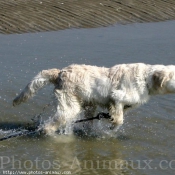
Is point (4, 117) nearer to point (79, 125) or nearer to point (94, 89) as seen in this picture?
point (79, 125)

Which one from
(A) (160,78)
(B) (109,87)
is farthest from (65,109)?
(A) (160,78)

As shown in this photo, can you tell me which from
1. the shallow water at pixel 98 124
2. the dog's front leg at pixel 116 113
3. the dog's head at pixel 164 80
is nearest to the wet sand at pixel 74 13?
the shallow water at pixel 98 124

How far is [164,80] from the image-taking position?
758cm

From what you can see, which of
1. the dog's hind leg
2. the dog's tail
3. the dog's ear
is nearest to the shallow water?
the dog's hind leg

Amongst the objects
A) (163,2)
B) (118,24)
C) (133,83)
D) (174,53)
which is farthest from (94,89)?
(163,2)

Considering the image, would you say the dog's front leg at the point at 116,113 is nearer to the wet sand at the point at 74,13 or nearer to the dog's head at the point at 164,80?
the dog's head at the point at 164,80

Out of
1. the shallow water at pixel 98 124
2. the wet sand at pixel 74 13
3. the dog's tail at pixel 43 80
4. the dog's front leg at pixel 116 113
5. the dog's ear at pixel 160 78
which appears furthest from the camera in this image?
the wet sand at pixel 74 13

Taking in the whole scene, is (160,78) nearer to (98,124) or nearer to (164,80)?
(164,80)

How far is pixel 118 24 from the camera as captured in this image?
57.5ft

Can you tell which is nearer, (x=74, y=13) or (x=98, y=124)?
(x=98, y=124)

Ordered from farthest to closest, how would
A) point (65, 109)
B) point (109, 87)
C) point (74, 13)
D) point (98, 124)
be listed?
point (74, 13)
point (98, 124)
point (65, 109)
point (109, 87)

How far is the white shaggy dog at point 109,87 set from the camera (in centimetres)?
770

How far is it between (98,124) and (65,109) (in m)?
1.02

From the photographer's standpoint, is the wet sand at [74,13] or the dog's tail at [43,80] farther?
the wet sand at [74,13]
